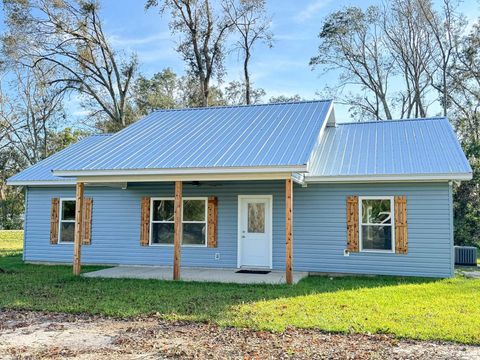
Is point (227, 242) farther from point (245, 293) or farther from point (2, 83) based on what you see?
point (2, 83)

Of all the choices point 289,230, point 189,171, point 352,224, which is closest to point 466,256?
point 352,224

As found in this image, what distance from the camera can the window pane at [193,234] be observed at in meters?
11.8

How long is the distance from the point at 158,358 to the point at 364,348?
2.29 meters

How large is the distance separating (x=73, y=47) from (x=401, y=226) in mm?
20603

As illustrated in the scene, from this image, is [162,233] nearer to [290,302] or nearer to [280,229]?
[280,229]

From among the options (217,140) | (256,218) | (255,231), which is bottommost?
(255,231)

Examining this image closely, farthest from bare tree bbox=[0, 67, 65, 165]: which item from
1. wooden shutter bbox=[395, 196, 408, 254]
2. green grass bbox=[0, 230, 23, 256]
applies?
wooden shutter bbox=[395, 196, 408, 254]

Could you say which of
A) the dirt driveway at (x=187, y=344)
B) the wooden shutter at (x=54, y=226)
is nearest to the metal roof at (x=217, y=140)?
the wooden shutter at (x=54, y=226)

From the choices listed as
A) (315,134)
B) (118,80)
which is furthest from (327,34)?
(315,134)

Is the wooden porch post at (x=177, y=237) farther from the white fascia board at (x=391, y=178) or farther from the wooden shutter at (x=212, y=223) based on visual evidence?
the white fascia board at (x=391, y=178)

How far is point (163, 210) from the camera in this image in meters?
12.1

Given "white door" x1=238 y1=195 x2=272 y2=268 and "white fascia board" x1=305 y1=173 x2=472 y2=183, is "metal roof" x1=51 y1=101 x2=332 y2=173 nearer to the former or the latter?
"white fascia board" x1=305 y1=173 x2=472 y2=183

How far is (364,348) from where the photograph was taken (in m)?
4.97

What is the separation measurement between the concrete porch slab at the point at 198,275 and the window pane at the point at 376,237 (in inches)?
65.3
